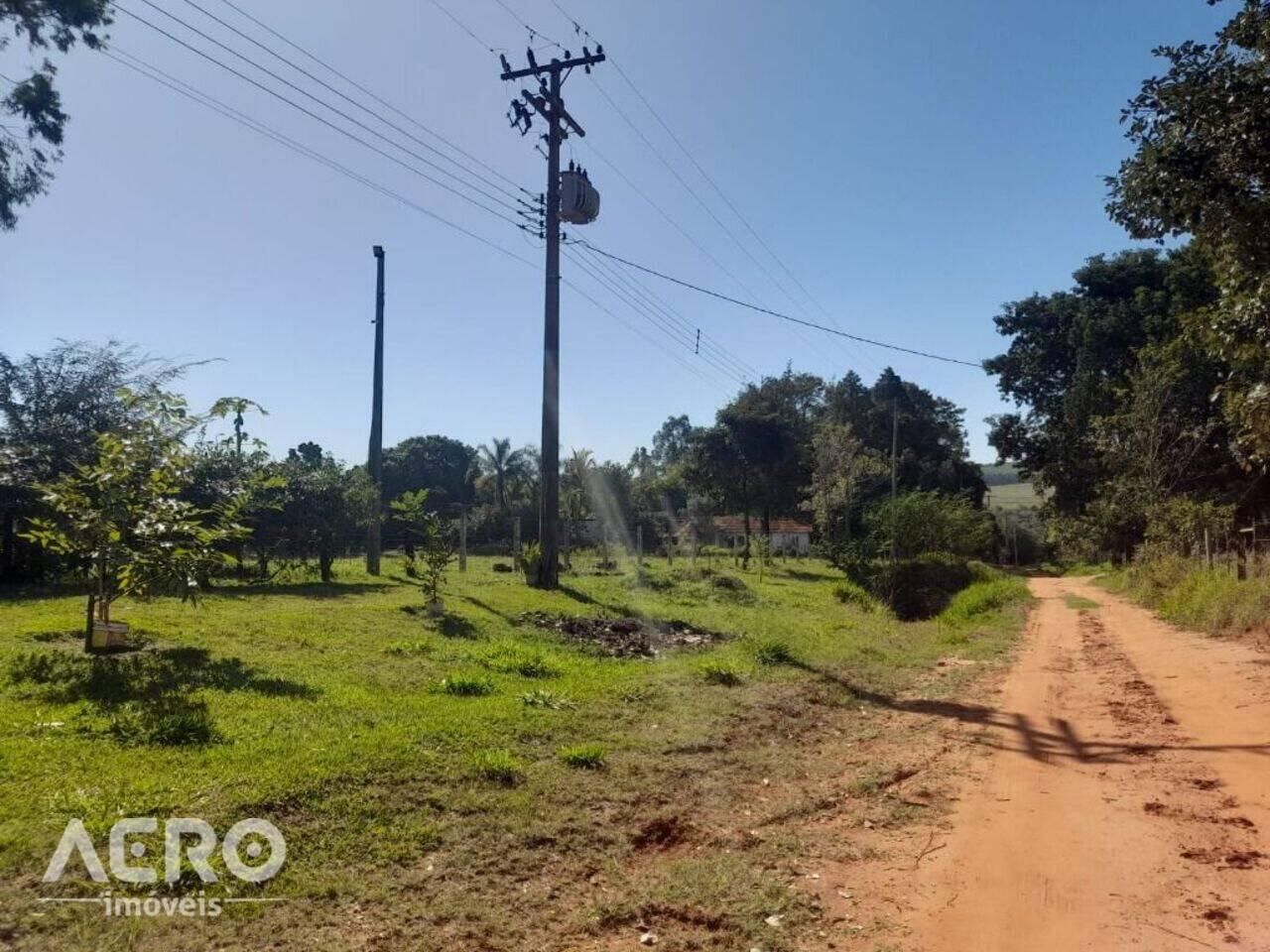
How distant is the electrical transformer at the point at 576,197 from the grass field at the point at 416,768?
1076 cm

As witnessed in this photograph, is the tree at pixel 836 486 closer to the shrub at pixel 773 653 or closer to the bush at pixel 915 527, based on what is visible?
the bush at pixel 915 527

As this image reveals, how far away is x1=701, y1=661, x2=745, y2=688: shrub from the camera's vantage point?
9.97 m

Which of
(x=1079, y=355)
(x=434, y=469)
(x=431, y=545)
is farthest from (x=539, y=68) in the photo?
(x=434, y=469)

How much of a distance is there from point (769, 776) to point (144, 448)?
6.90 m

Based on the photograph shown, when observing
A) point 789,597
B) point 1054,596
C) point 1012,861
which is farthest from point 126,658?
point 1054,596

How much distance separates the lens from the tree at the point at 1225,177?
7469mm

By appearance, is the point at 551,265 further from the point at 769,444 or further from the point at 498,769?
the point at 769,444

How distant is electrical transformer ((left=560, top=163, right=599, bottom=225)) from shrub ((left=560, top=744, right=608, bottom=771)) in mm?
14716

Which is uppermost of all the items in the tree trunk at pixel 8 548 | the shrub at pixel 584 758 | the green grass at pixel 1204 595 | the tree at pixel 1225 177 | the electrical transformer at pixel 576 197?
the electrical transformer at pixel 576 197

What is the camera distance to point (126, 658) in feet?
26.6

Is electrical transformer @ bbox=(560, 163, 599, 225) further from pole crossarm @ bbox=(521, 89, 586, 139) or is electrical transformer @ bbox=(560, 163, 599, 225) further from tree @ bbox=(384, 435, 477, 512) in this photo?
tree @ bbox=(384, 435, 477, 512)

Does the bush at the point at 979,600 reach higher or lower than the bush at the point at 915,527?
lower

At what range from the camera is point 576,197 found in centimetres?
1869

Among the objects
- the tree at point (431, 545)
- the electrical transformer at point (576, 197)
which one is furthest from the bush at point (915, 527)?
the tree at point (431, 545)
